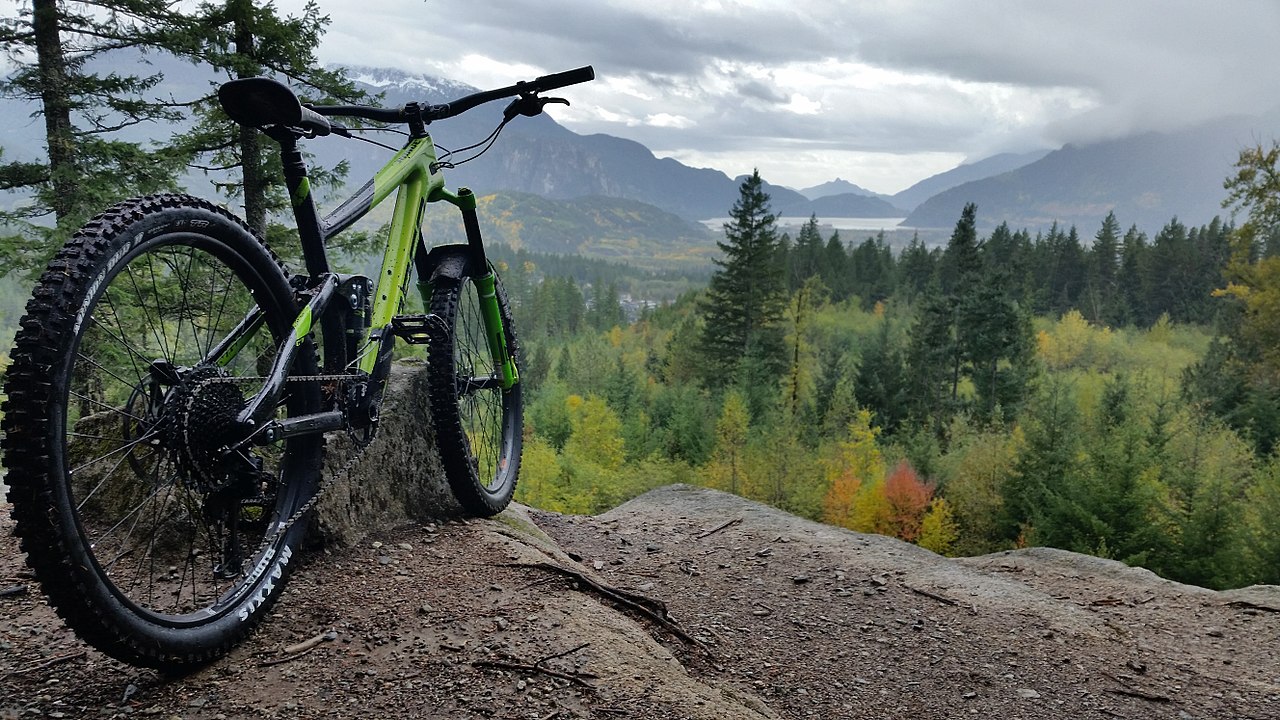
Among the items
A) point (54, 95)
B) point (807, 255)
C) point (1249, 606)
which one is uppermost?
point (807, 255)

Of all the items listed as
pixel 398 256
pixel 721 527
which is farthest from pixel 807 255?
pixel 398 256

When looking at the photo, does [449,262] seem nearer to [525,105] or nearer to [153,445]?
[525,105]

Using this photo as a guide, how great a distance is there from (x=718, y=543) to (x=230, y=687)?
16.6 feet

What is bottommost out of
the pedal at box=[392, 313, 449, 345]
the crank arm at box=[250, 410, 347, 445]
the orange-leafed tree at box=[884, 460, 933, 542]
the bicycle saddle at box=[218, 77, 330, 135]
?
the orange-leafed tree at box=[884, 460, 933, 542]

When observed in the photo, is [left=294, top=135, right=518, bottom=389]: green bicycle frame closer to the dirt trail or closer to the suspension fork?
the suspension fork

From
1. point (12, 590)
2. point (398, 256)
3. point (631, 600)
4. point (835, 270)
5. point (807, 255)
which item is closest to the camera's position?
point (12, 590)

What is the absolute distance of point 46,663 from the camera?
2.86 meters

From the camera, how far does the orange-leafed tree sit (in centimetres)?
3391

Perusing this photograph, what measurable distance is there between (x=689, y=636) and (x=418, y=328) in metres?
2.59

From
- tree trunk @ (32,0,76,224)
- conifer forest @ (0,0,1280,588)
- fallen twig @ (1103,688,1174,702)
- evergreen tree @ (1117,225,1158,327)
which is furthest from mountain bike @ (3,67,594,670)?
evergreen tree @ (1117,225,1158,327)

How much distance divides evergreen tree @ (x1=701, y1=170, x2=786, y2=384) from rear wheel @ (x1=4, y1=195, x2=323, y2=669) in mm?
34434

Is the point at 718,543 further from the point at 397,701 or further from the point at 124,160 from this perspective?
the point at 124,160

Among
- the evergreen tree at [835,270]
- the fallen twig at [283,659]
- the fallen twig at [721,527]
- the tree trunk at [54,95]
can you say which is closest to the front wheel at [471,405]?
the fallen twig at [283,659]

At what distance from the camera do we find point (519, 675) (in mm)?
3158
